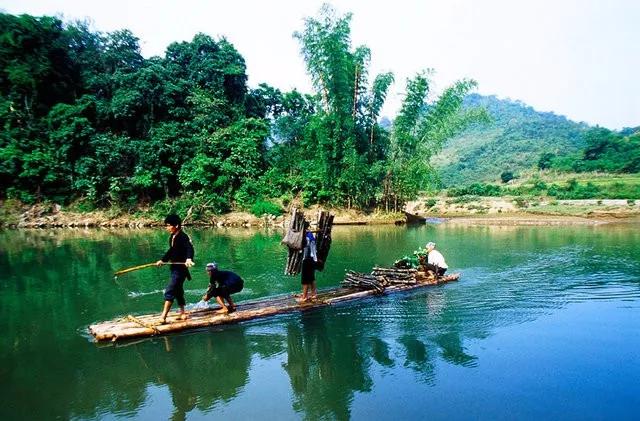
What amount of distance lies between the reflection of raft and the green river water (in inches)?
5.9

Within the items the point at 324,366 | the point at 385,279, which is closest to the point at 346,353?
the point at 324,366

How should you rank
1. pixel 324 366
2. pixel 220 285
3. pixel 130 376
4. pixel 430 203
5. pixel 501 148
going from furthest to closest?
pixel 501 148, pixel 430 203, pixel 220 285, pixel 324 366, pixel 130 376

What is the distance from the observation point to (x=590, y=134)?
45.6 metres

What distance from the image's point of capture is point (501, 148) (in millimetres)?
62844

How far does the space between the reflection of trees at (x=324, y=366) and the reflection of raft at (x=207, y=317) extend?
0.48 m

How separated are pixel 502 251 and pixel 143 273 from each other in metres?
12.3

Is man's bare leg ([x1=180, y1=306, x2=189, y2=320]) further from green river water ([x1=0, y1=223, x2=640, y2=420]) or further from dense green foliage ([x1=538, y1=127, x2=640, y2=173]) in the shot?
dense green foliage ([x1=538, y1=127, x2=640, y2=173])

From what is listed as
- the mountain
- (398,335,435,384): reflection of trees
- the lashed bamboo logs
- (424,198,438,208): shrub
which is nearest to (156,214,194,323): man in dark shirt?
(398,335,435,384): reflection of trees

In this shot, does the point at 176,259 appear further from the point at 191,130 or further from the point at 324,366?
the point at 191,130

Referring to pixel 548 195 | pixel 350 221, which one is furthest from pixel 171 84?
pixel 548 195

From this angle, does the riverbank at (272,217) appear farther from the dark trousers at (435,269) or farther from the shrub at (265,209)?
the dark trousers at (435,269)

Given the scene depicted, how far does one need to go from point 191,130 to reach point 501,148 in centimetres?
4655

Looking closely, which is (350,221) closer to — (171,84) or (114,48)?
(171,84)

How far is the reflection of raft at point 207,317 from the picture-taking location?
7395 millimetres
